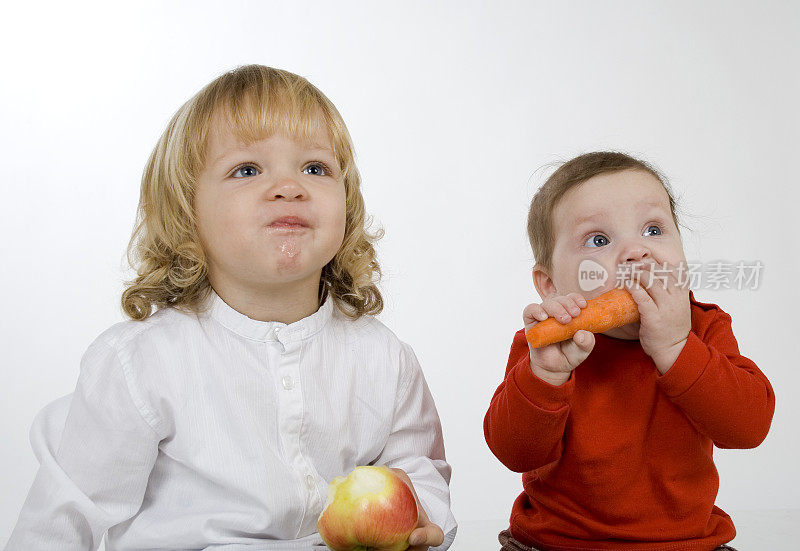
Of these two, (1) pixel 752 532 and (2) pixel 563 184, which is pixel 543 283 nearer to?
(2) pixel 563 184

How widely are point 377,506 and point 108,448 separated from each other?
439mm

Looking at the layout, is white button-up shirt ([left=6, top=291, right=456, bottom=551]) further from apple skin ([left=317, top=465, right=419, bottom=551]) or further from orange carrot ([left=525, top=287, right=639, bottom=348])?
orange carrot ([left=525, top=287, right=639, bottom=348])

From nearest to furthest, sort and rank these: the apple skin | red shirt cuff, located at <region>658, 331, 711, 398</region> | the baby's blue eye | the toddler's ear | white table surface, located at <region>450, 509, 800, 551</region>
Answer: the apple skin
red shirt cuff, located at <region>658, 331, 711, 398</region>
the baby's blue eye
the toddler's ear
white table surface, located at <region>450, 509, 800, 551</region>

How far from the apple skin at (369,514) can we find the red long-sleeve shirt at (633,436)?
0.26 meters

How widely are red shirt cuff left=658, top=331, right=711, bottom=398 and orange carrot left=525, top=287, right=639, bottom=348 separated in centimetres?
9

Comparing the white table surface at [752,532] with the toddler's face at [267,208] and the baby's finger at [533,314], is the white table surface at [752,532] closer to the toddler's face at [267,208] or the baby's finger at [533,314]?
the baby's finger at [533,314]

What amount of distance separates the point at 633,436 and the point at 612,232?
322mm

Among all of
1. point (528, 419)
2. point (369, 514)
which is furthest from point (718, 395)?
point (369, 514)

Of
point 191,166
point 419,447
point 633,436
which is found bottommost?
point 419,447

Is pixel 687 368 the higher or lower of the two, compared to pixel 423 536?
higher

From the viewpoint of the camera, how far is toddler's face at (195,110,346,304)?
57.8 inches

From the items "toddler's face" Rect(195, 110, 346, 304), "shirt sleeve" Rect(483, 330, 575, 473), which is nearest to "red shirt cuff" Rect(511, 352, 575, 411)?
"shirt sleeve" Rect(483, 330, 575, 473)

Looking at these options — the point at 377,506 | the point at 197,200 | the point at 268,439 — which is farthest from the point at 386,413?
the point at 197,200

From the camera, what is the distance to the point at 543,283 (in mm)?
1641
